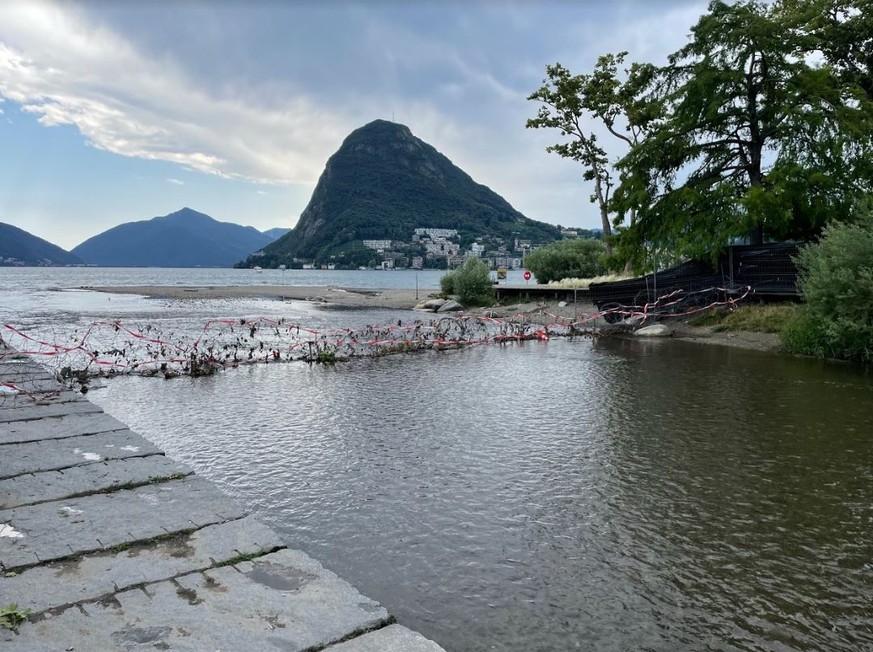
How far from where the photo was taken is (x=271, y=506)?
6.13 meters

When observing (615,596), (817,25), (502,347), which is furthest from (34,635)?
(817,25)

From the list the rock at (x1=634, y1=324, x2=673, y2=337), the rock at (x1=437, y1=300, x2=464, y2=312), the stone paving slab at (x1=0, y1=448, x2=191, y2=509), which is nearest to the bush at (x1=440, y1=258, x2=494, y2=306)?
the rock at (x1=437, y1=300, x2=464, y2=312)

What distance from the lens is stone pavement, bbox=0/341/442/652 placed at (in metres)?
3.27

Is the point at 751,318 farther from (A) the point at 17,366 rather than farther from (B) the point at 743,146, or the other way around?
(A) the point at 17,366

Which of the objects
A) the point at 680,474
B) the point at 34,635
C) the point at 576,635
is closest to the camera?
the point at 34,635

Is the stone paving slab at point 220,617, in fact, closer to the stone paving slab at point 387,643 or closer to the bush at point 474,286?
the stone paving slab at point 387,643

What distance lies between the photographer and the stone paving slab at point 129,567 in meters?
3.65

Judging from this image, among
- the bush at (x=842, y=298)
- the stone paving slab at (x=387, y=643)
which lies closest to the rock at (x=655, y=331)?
the bush at (x=842, y=298)

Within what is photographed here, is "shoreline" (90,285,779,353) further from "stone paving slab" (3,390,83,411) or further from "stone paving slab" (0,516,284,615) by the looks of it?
"stone paving slab" (3,390,83,411)

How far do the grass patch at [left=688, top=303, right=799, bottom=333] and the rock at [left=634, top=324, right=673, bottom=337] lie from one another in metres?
1.58

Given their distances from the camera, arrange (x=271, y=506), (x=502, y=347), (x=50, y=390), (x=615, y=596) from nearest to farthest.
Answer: (x=615, y=596) < (x=271, y=506) < (x=50, y=390) < (x=502, y=347)

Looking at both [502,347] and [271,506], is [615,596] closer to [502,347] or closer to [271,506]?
[271,506]

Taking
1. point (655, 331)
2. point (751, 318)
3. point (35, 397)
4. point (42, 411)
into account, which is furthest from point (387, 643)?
point (751, 318)

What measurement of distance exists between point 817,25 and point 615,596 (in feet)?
105
